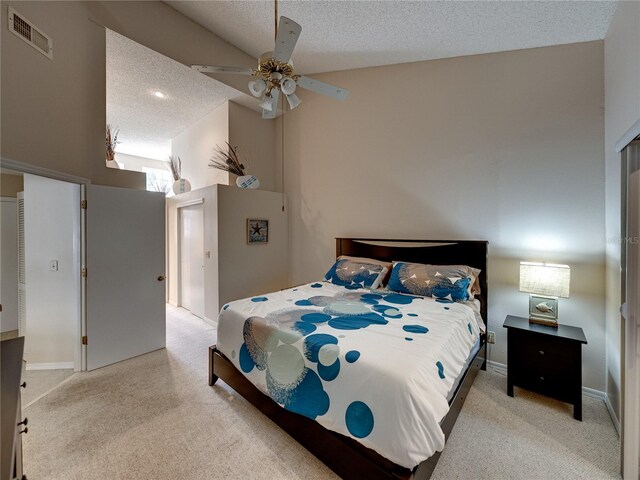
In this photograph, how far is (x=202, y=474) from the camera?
161cm

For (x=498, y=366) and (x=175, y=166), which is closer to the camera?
(x=498, y=366)

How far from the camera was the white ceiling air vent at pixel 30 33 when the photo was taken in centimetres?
202

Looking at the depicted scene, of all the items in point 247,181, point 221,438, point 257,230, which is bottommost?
point 221,438

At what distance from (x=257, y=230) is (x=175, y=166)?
8.04ft

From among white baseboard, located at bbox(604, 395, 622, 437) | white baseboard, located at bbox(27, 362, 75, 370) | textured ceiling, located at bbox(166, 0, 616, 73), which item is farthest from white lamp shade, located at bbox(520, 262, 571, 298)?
white baseboard, located at bbox(27, 362, 75, 370)

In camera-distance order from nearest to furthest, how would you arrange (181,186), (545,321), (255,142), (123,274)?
(545,321), (123,274), (255,142), (181,186)

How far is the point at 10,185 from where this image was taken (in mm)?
2857

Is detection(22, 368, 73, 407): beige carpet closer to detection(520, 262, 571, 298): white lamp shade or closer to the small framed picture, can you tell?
the small framed picture

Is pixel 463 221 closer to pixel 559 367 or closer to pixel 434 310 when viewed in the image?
pixel 434 310

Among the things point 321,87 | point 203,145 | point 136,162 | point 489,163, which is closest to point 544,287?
point 489,163

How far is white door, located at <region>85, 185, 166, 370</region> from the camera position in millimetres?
2778

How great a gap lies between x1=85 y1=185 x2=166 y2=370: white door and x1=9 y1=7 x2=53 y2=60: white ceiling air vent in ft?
3.87

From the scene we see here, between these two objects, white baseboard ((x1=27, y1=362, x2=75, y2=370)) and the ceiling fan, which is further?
white baseboard ((x1=27, y1=362, x2=75, y2=370))

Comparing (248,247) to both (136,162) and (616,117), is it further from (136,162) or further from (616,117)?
(136,162)
